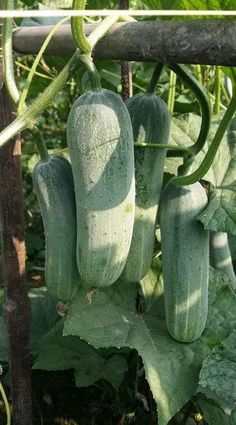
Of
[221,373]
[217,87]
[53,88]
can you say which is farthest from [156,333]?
[217,87]

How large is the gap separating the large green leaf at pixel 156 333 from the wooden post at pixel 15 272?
21 centimetres

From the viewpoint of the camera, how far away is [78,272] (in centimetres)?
134

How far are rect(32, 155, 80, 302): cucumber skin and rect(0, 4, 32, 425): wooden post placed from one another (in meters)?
0.35

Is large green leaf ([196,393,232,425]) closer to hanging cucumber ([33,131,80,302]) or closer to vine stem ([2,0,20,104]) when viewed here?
hanging cucumber ([33,131,80,302])

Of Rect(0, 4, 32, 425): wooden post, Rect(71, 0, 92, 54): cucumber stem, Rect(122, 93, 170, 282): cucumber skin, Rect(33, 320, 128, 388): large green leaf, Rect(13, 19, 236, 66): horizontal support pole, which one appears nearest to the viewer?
Rect(13, 19, 236, 66): horizontal support pole

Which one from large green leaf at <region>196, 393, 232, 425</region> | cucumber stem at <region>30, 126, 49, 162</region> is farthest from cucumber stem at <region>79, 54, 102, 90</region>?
large green leaf at <region>196, 393, 232, 425</region>

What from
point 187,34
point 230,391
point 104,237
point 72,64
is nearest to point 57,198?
point 104,237

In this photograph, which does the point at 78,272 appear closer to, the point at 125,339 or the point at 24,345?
the point at 125,339

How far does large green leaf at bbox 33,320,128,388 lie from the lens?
1.92 m

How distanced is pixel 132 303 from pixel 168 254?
366mm

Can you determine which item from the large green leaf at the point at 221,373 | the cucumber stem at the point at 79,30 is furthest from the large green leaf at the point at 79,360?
the cucumber stem at the point at 79,30

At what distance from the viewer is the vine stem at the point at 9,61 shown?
129 centimetres

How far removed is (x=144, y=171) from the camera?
139cm

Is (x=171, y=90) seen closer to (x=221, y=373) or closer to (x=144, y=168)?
(x=144, y=168)
